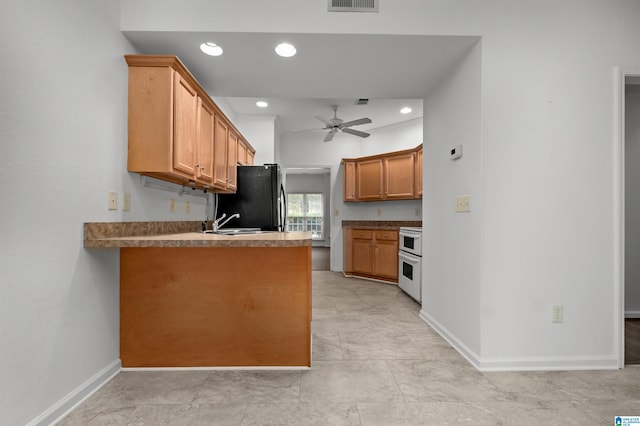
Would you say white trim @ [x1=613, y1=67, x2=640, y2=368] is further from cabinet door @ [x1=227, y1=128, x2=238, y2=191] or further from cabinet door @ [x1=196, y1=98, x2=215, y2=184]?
cabinet door @ [x1=227, y1=128, x2=238, y2=191]

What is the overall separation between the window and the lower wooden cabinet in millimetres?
4948

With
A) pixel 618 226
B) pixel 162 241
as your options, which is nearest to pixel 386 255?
pixel 618 226

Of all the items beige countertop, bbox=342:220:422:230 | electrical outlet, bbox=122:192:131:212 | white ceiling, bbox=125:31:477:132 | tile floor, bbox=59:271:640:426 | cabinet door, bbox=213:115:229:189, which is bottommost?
tile floor, bbox=59:271:640:426

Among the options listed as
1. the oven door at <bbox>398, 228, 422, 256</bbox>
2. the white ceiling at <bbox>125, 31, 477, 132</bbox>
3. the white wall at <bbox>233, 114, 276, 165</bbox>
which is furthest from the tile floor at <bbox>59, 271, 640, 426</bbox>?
the white wall at <bbox>233, 114, 276, 165</bbox>

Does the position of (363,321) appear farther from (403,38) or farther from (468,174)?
(403,38)

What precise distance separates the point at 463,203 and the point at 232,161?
245 centimetres

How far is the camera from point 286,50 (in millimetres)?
2316

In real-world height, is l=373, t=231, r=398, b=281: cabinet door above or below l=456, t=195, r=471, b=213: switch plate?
below

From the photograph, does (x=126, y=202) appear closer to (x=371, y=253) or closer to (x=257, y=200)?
(x=257, y=200)

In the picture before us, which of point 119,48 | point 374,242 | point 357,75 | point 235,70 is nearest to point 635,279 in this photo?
point 374,242

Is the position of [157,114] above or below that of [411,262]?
above

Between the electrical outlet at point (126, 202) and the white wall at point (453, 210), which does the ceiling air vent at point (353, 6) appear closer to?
the white wall at point (453, 210)

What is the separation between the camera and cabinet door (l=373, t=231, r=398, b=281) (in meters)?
5.11

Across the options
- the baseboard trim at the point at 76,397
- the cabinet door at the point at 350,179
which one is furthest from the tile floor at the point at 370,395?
the cabinet door at the point at 350,179
